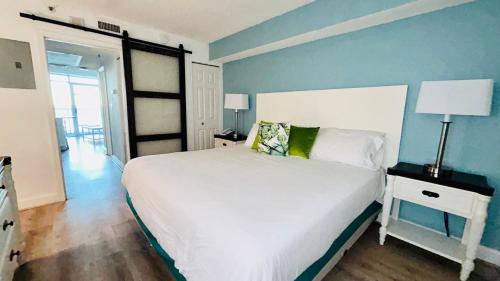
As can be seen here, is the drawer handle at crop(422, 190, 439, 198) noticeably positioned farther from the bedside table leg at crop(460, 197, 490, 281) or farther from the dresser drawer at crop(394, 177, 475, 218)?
the bedside table leg at crop(460, 197, 490, 281)

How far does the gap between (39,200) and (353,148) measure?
3.75m

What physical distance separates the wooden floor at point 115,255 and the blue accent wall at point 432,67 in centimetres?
49

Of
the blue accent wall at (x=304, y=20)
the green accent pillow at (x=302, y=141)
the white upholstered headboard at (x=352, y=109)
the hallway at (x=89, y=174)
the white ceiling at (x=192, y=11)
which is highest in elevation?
the white ceiling at (x=192, y=11)

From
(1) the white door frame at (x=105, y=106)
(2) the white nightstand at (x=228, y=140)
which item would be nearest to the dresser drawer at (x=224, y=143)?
(2) the white nightstand at (x=228, y=140)

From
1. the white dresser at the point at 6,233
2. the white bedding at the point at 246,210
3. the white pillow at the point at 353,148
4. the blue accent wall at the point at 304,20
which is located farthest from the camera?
the white pillow at the point at 353,148

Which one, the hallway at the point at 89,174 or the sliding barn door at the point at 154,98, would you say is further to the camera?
the sliding barn door at the point at 154,98

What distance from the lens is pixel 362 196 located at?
1607mm

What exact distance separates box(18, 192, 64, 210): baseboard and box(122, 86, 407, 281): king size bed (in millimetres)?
1491

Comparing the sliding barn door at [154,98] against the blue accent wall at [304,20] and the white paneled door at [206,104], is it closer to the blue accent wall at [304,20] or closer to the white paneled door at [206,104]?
the white paneled door at [206,104]

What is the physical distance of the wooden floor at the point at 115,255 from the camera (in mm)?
1555

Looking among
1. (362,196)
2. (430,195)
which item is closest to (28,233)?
(362,196)

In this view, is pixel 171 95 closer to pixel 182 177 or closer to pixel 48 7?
pixel 48 7

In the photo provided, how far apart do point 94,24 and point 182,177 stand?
8.69 feet

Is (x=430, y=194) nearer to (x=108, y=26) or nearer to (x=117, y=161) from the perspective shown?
(x=108, y=26)
